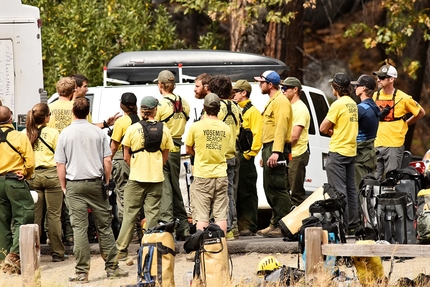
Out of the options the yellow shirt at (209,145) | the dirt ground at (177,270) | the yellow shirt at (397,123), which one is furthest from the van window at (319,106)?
the yellow shirt at (209,145)

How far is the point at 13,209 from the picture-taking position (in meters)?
11.7

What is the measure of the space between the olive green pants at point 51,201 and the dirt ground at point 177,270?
0.28 m

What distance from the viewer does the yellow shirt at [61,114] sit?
12500mm

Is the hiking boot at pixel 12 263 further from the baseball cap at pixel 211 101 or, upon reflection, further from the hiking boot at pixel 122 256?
the baseball cap at pixel 211 101

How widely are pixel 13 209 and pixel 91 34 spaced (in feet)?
27.7

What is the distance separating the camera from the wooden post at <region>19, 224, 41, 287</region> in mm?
9898

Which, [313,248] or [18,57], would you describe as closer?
[313,248]

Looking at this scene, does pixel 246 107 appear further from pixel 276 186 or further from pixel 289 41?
pixel 289 41

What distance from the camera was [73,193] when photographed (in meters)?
11.0

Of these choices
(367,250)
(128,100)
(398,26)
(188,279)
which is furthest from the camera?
(398,26)

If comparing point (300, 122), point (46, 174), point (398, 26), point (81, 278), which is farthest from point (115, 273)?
point (398, 26)

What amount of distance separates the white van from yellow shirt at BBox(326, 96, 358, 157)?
207 cm

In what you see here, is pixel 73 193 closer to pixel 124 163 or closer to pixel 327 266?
pixel 124 163

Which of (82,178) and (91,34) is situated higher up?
(91,34)
